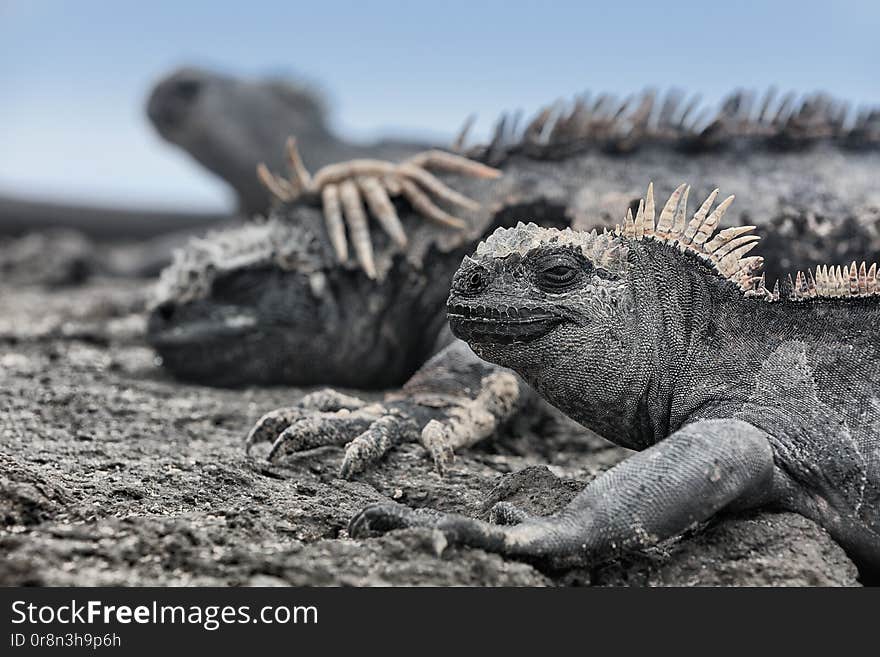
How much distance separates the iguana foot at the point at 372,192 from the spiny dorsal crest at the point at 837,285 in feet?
7.77

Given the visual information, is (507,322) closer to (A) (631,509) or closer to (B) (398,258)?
(A) (631,509)

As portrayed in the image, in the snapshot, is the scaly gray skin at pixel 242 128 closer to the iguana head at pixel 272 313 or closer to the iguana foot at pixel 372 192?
the iguana foot at pixel 372 192

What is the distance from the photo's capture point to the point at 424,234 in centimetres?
509

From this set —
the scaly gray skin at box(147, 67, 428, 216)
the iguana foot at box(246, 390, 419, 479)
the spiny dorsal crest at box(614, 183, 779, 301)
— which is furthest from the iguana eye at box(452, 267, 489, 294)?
the scaly gray skin at box(147, 67, 428, 216)

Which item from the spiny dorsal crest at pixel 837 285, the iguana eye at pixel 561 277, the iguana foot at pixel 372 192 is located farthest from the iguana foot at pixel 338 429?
the spiny dorsal crest at pixel 837 285

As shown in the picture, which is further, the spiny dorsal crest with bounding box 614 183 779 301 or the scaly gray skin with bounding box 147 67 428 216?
the scaly gray skin with bounding box 147 67 428 216

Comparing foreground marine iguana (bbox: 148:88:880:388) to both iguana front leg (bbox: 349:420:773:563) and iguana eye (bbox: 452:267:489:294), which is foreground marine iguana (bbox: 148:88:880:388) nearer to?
iguana eye (bbox: 452:267:489:294)

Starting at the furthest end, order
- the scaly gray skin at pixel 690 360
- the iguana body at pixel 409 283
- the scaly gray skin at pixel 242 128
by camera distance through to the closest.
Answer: the scaly gray skin at pixel 242 128
the iguana body at pixel 409 283
the scaly gray skin at pixel 690 360

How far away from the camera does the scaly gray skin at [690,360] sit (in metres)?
2.67

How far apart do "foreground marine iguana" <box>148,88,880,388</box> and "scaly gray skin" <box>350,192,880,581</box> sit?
6.03 ft

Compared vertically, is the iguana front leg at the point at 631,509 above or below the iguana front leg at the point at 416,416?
below

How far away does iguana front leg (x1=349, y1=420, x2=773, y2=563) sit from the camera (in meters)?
2.41

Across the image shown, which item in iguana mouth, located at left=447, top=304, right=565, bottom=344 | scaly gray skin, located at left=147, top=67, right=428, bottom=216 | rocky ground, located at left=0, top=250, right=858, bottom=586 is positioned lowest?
rocky ground, located at left=0, top=250, right=858, bottom=586
